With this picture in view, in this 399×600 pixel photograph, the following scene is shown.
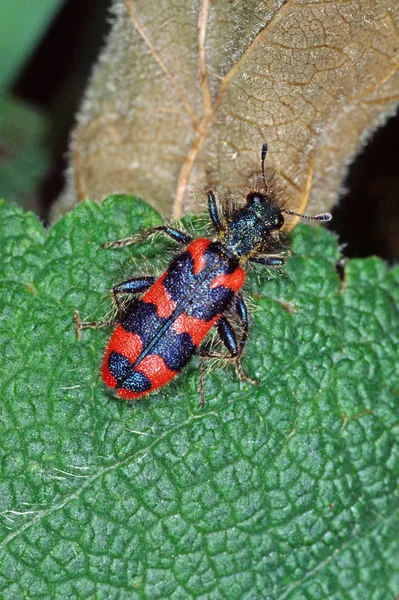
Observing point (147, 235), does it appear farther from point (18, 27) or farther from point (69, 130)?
point (18, 27)

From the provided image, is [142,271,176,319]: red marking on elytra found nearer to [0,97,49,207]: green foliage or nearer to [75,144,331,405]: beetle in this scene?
[75,144,331,405]: beetle

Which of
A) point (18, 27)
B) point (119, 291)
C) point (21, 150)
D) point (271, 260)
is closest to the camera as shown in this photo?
point (119, 291)

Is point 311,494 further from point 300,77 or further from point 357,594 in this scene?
point 300,77

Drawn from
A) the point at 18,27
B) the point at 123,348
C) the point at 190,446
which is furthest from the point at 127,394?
the point at 18,27

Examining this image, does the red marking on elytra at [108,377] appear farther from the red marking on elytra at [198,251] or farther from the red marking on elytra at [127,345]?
the red marking on elytra at [198,251]

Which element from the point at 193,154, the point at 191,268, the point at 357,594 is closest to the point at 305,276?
the point at 191,268

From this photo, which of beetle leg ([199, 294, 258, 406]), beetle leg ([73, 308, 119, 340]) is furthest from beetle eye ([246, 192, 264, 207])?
beetle leg ([73, 308, 119, 340])
